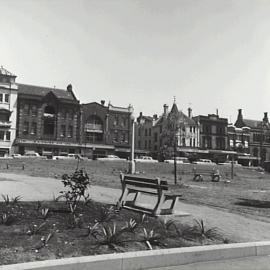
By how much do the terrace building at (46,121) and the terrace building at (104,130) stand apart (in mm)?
1977

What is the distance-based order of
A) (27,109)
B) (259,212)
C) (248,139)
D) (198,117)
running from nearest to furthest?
1. (259,212)
2. (27,109)
3. (198,117)
4. (248,139)

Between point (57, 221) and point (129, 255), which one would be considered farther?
point (57, 221)

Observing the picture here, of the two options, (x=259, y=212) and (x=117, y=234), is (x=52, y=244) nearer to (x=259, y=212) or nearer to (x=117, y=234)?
(x=117, y=234)

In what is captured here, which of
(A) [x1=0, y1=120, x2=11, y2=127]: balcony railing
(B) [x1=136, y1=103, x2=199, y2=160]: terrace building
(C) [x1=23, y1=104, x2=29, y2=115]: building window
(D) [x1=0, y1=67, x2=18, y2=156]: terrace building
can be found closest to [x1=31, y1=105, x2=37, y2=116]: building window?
(C) [x1=23, y1=104, x2=29, y2=115]: building window

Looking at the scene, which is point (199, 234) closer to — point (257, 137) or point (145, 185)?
point (145, 185)

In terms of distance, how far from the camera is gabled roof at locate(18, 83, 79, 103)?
81375mm

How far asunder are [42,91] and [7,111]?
942cm

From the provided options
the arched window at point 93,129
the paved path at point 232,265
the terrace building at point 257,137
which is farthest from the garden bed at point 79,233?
the terrace building at point 257,137

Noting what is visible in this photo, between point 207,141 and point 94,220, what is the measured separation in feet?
324

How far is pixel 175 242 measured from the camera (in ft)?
24.5

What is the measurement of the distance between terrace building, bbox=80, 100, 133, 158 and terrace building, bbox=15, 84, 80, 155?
1977 millimetres

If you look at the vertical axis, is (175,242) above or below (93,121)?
below

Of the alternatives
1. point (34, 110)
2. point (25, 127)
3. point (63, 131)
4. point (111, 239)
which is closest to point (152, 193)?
point (111, 239)

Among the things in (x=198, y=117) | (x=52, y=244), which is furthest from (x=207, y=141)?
(x=52, y=244)
